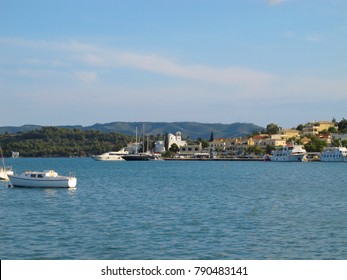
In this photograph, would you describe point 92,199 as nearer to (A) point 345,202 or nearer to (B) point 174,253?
(A) point 345,202

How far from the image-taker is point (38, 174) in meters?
57.5

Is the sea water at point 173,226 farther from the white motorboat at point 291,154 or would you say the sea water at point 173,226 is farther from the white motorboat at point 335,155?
the white motorboat at point 291,154

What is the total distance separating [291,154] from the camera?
602 feet

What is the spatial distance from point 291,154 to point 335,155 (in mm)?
12770

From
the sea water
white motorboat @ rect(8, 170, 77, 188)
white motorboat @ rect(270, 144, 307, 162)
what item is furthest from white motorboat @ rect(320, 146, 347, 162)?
white motorboat @ rect(8, 170, 77, 188)

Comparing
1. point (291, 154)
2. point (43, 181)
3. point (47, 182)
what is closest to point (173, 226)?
point (47, 182)

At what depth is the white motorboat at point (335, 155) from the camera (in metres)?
178

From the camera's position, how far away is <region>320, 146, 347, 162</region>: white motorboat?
17762 cm

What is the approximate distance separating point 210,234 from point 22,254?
8.80 meters

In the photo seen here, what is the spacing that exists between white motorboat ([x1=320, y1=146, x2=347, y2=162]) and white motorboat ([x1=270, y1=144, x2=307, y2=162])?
6241 millimetres

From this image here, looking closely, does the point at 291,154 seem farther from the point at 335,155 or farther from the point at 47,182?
the point at 47,182

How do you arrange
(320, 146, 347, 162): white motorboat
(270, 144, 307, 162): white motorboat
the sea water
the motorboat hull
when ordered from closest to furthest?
the sea water, the motorboat hull, (320, 146, 347, 162): white motorboat, (270, 144, 307, 162): white motorboat

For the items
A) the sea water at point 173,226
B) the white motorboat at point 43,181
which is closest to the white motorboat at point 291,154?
the white motorboat at point 43,181

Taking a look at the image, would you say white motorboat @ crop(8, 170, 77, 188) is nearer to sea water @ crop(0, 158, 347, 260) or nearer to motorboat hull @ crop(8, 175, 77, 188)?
motorboat hull @ crop(8, 175, 77, 188)
